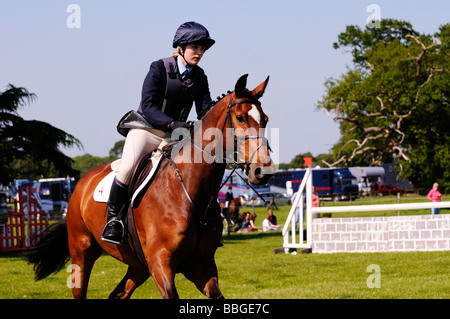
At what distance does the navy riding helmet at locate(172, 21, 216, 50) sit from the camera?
5160 mm

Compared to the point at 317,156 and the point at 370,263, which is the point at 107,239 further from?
the point at 317,156

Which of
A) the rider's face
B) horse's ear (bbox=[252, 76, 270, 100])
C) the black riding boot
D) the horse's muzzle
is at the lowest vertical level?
the black riding boot

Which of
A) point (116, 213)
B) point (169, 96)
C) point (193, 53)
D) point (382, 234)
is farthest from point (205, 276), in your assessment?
point (382, 234)

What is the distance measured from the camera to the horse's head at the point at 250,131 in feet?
14.5

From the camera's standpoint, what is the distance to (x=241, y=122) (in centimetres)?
472

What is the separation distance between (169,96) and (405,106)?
48.0 m

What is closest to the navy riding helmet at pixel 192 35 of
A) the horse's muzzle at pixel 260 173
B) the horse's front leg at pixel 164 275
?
the horse's muzzle at pixel 260 173

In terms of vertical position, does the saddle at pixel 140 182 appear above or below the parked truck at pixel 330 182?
above

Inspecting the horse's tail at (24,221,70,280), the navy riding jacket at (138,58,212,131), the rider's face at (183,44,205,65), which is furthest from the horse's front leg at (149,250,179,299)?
the horse's tail at (24,221,70,280)

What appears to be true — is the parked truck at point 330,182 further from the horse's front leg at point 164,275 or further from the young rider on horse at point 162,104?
the horse's front leg at point 164,275

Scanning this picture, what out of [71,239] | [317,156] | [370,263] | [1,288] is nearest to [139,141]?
[71,239]

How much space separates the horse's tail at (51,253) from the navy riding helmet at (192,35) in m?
3.20

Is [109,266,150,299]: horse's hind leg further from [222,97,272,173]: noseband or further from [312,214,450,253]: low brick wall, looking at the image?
[312,214,450,253]: low brick wall
